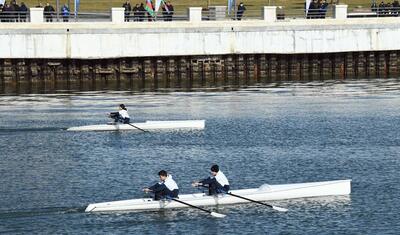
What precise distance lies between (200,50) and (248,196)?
149ft

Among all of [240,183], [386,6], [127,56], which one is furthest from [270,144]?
[386,6]

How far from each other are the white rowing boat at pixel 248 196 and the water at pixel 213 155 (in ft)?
1.25

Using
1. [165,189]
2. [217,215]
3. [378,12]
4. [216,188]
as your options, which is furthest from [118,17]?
[217,215]

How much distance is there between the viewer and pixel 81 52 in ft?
313

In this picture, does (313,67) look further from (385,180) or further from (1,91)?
(385,180)

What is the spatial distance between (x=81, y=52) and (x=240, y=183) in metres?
40.0

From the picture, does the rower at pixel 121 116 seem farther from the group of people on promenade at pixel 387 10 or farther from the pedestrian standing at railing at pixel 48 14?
the group of people on promenade at pixel 387 10

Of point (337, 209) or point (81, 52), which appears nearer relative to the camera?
point (337, 209)

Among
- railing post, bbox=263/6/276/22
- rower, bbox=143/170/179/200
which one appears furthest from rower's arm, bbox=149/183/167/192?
railing post, bbox=263/6/276/22

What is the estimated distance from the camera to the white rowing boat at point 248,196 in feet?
169

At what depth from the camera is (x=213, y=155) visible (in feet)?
216

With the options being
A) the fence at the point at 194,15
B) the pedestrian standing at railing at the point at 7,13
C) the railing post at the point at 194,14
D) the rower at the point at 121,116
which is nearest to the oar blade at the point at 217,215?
the rower at the point at 121,116

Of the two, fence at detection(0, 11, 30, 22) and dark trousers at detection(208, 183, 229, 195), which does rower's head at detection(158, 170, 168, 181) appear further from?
fence at detection(0, 11, 30, 22)

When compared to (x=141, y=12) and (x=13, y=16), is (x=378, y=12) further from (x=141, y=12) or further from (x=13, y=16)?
(x=13, y=16)
